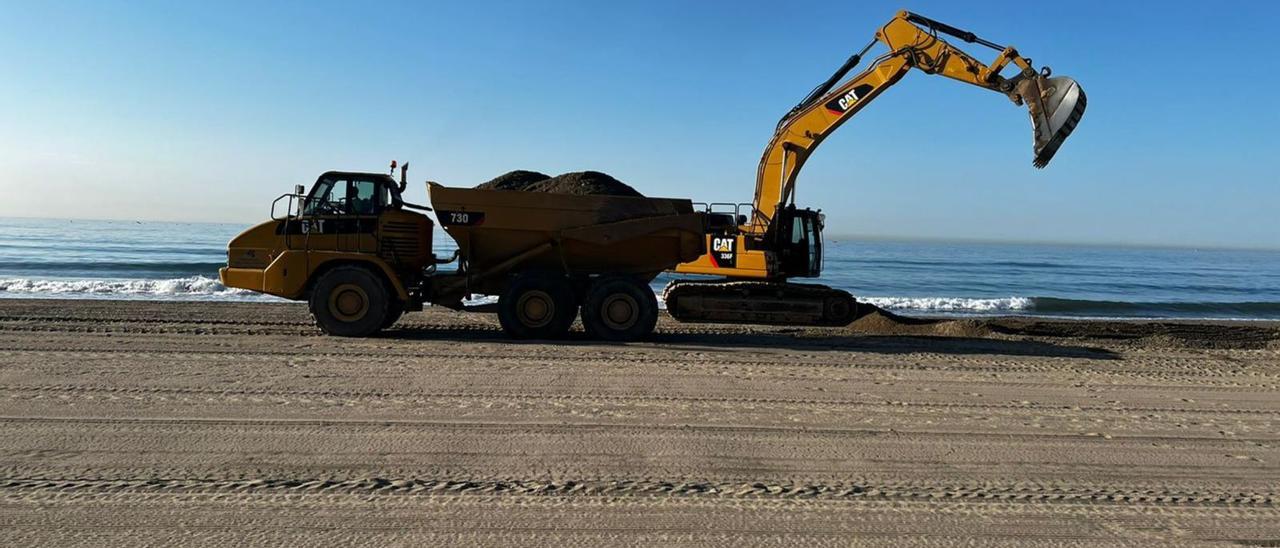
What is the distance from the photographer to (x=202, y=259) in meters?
29.6

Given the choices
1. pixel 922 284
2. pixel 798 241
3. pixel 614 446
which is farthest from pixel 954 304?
pixel 614 446

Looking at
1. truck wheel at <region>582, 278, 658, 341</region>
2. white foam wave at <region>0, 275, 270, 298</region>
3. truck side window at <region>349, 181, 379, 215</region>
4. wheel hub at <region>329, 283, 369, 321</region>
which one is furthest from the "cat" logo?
white foam wave at <region>0, 275, 270, 298</region>

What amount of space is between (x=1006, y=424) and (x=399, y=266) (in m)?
7.86

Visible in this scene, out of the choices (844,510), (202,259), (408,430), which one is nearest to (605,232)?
(408,430)

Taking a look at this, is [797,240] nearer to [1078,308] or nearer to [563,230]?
[563,230]

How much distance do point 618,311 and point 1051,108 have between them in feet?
23.3

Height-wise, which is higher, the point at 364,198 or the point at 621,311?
the point at 364,198

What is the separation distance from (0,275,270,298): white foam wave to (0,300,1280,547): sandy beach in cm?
989

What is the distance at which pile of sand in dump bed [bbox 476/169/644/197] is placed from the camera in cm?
1362

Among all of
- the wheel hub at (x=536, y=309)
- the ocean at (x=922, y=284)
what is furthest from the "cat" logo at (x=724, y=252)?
the ocean at (x=922, y=284)

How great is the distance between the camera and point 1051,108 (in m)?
11.3

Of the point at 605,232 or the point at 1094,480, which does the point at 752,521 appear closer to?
the point at 1094,480

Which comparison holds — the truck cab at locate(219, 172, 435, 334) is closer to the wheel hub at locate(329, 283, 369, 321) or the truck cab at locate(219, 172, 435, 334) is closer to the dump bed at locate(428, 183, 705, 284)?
the wheel hub at locate(329, 283, 369, 321)

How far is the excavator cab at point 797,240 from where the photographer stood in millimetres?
12844
